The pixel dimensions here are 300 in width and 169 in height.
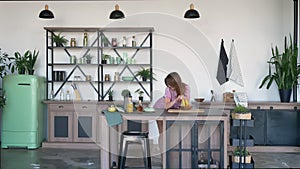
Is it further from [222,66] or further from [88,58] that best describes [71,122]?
[222,66]

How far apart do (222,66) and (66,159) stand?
3339mm

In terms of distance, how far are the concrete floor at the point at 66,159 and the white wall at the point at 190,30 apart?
1.55m

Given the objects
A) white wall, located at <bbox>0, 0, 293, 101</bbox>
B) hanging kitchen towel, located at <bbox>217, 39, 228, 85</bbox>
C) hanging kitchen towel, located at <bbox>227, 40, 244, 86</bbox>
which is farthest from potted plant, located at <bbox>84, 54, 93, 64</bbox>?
hanging kitchen towel, located at <bbox>227, 40, 244, 86</bbox>

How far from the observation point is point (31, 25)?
25.5 feet

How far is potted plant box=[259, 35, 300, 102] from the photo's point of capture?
6.79 metres

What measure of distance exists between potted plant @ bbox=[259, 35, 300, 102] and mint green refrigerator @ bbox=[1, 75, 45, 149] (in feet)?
14.0

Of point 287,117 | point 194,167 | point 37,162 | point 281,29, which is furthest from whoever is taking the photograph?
point 281,29

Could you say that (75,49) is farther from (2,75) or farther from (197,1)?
(197,1)

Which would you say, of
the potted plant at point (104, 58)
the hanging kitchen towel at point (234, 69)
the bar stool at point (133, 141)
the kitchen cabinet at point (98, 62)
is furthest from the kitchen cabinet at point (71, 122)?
the hanging kitchen towel at point (234, 69)

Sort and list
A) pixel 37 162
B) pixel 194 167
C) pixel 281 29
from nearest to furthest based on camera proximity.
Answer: pixel 194 167, pixel 37 162, pixel 281 29

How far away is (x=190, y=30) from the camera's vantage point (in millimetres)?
7613

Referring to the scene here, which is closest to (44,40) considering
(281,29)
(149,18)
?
(149,18)

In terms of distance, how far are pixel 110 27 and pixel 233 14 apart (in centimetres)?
239

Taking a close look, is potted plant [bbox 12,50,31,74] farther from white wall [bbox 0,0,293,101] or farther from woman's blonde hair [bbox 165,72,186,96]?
woman's blonde hair [bbox 165,72,186,96]
